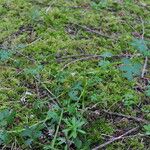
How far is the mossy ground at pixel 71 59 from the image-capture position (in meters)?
2.38

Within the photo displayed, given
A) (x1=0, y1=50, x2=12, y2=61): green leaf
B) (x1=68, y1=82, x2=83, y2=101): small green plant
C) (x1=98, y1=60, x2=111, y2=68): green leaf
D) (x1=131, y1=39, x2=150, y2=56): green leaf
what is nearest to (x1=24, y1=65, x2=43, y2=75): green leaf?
(x1=0, y1=50, x2=12, y2=61): green leaf

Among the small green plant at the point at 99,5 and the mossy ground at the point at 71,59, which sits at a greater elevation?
the small green plant at the point at 99,5

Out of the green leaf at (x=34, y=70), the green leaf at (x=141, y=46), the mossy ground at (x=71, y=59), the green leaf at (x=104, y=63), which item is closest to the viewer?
the mossy ground at (x=71, y=59)

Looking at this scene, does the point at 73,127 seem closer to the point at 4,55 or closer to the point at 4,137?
the point at 4,137

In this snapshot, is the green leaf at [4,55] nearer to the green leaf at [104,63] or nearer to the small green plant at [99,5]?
the green leaf at [104,63]

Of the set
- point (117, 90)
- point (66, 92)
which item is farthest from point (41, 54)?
point (117, 90)

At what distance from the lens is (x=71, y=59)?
288 centimetres

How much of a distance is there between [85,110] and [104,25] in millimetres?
1162

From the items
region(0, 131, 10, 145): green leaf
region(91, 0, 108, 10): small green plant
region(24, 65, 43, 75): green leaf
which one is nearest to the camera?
region(0, 131, 10, 145): green leaf

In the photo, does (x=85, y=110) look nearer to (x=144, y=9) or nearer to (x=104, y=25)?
(x=104, y=25)

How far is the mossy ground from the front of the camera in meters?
2.38

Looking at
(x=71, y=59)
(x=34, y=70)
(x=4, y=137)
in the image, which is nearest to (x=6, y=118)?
(x=4, y=137)

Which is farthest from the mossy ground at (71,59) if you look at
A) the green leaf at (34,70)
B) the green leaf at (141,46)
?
the green leaf at (141,46)

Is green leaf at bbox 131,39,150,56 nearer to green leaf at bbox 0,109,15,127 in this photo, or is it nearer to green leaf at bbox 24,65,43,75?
green leaf at bbox 24,65,43,75
